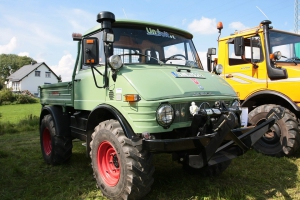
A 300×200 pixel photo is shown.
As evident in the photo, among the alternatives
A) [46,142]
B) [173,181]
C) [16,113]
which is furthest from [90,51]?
[16,113]

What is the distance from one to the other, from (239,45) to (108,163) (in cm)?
364

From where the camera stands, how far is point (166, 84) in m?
3.36

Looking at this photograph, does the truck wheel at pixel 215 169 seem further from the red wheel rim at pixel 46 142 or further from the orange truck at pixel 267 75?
the red wheel rim at pixel 46 142

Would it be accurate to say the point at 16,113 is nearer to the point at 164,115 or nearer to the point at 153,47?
the point at 153,47

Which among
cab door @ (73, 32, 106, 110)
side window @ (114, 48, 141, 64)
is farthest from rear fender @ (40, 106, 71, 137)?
side window @ (114, 48, 141, 64)

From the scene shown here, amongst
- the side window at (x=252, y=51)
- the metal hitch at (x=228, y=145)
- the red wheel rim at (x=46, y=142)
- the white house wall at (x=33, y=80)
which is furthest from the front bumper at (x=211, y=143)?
the white house wall at (x=33, y=80)

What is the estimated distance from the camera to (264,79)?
5.73 meters

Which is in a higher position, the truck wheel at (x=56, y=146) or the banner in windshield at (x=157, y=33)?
the banner in windshield at (x=157, y=33)

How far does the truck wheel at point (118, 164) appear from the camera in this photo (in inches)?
120

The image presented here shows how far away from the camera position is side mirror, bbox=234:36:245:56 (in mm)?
5535

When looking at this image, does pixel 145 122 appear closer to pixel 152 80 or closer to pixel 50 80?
pixel 152 80

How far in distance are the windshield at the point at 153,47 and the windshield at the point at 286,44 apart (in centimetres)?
228

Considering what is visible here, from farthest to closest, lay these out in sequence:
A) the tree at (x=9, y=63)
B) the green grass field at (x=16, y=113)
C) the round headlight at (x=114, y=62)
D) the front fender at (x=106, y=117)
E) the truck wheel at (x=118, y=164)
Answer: the tree at (x=9, y=63) < the green grass field at (x=16, y=113) < the round headlight at (x=114, y=62) < the front fender at (x=106, y=117) < the truck wheel at (x=118, y=164)

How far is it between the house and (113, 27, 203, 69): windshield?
5147 cm
